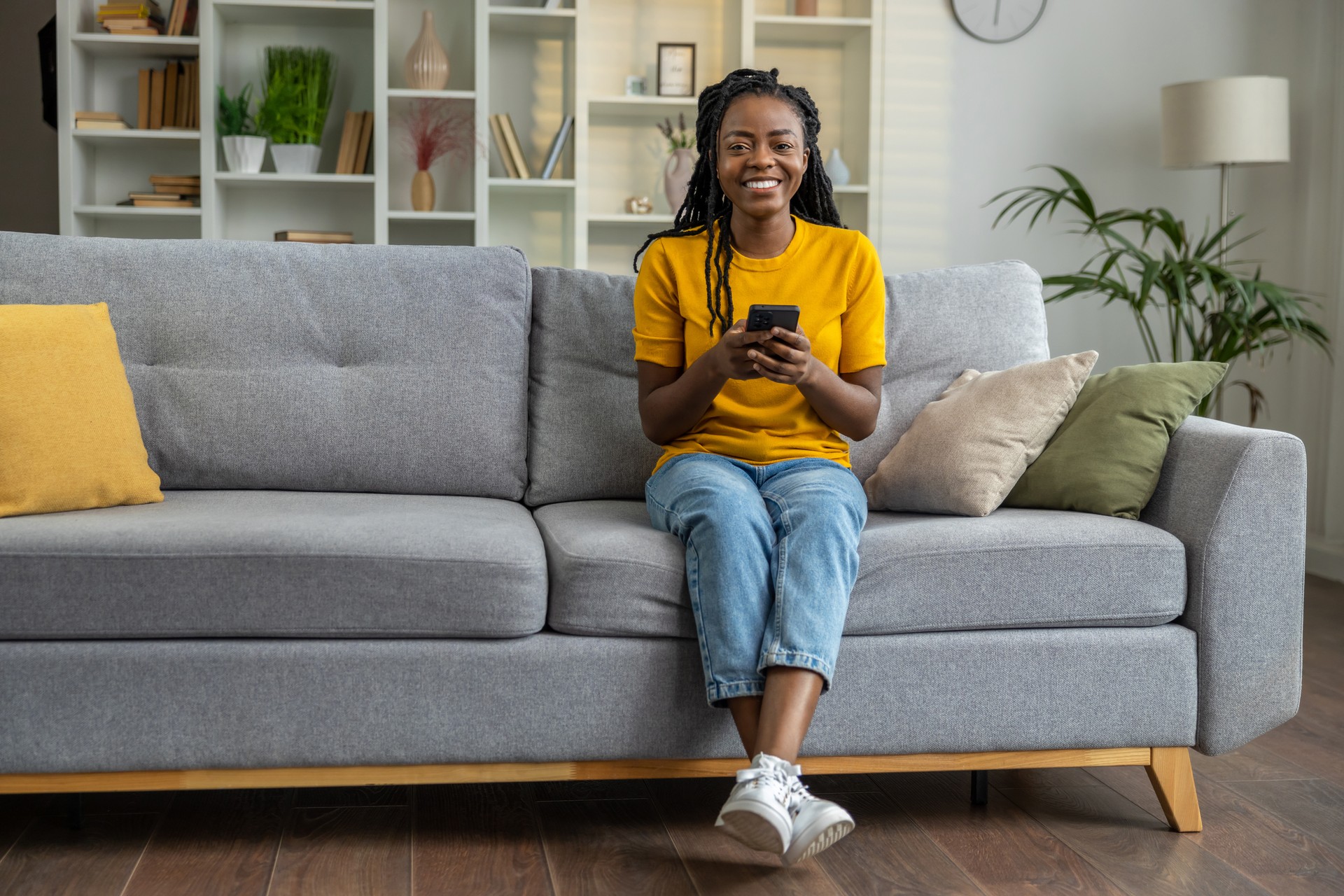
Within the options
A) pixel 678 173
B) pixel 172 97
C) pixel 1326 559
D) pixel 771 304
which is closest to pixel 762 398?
pixel 771 304

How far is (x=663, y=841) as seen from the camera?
1.65 metres

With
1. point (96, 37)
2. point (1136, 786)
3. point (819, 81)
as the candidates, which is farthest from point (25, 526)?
point (819, 81)

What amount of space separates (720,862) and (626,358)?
919 millimetres

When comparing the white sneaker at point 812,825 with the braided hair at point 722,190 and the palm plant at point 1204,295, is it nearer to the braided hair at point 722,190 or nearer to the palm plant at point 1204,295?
the braided hair at point 722,190

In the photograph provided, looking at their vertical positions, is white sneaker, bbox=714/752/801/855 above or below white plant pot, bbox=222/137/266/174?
below

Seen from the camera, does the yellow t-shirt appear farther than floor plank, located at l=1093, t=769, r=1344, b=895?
Yes

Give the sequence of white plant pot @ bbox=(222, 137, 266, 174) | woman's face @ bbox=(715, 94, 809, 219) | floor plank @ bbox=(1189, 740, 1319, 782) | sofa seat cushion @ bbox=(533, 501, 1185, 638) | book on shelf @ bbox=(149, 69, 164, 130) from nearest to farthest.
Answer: sofa seat cushion @ bbox=(533, 501, 1185, 638) → woman's face @ bbox=(715, 94, 809, 219) → floor plank @ bbox=(1189, 740, 1319, 782) → white plant pot @ bbox=(222, 137, 266, 174) → book on shelf @ bbox=(149, 69, 164, 130)

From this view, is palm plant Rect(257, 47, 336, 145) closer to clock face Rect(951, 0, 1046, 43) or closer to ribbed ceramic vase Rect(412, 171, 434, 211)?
A: ribbed ceramic vase Rect(412, 171, 434, 211)

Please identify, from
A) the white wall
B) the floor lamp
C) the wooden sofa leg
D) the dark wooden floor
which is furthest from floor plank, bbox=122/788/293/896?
the floor lamp

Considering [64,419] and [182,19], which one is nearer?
[64,419]

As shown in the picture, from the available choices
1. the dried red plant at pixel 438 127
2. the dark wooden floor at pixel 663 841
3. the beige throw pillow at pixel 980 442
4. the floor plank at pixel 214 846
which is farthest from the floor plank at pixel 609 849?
the dried red plant at pixel 438 127

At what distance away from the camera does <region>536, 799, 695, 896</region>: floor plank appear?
1506mm

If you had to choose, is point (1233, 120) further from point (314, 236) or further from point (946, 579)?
point (314, 236)

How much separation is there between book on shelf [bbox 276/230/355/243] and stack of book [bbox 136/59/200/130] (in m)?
0.44
